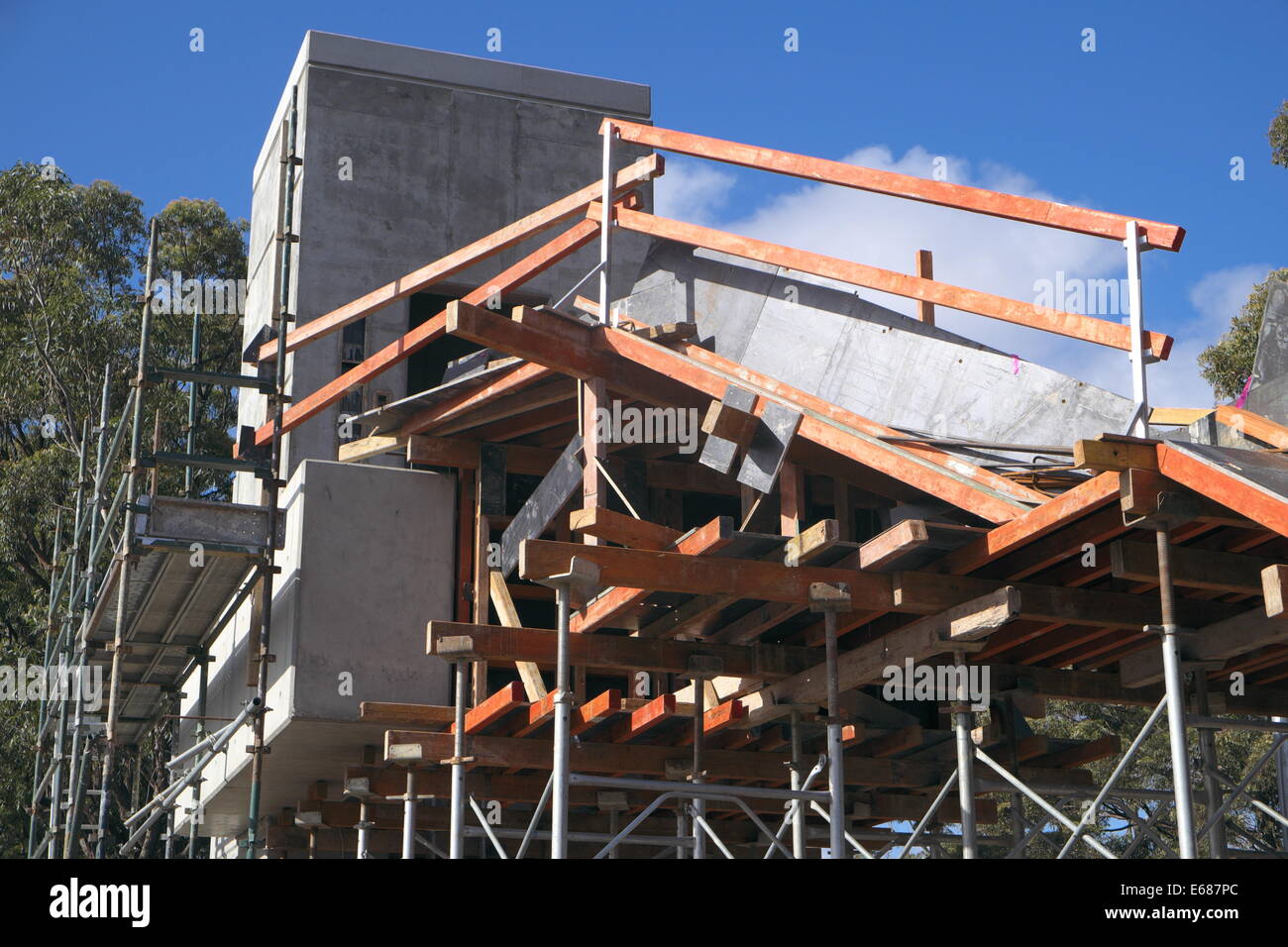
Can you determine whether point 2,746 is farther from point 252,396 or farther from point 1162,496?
point 1162,496

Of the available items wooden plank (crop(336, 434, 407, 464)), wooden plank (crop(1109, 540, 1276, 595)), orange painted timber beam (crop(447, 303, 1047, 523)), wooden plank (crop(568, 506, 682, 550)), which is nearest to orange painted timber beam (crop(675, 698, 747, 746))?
wooden plank (crop(568, 506, 682, 550))

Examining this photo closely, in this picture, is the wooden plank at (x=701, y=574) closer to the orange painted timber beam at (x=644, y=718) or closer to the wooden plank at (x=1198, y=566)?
the wooden plank at (x=1198, y=566)

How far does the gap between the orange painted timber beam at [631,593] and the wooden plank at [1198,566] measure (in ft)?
8.96

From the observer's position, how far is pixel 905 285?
38.3 feet

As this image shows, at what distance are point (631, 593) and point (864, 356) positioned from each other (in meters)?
3.14

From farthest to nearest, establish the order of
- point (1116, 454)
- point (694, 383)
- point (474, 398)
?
1. point (474, 398)
2. point (694, 383)
3. point (1116, 454)

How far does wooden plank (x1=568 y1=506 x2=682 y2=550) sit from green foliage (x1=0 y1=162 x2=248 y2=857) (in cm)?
2197

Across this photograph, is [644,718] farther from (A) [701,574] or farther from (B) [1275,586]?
(B) [1275,586]

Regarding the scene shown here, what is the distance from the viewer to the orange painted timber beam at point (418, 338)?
1559cm

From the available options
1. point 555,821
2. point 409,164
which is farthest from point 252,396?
point 555,821

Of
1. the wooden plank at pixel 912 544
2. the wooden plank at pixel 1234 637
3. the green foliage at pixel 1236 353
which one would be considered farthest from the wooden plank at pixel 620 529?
the green foliage at pixel 1236 353

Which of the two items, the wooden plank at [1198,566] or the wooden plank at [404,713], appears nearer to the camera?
the wooden plank at [1198,566]

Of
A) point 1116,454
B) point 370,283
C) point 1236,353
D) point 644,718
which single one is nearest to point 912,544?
point 1116,454
